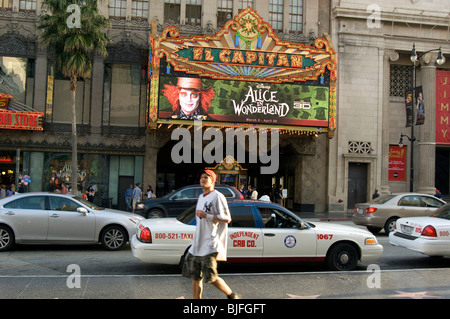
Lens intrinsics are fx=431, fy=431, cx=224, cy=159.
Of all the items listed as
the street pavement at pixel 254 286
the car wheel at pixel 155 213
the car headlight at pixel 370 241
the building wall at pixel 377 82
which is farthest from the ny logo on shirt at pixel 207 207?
the building wall at pixel 377 82

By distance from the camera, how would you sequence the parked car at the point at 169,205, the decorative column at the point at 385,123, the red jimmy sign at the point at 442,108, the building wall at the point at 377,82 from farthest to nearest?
the red jimmy sign at the point at 442,108 → the decorative column at the point at 385,123 → the building wall at the point at 377,82 → the parked car at the point at 169,205

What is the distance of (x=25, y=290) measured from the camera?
680 cm

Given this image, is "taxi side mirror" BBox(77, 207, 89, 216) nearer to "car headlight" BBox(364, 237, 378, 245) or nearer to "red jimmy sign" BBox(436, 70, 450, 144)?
"car headlight" BBox(364, 237, 378, 245)

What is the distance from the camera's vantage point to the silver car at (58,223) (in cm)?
1077

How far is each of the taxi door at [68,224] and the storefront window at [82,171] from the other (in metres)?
13.7

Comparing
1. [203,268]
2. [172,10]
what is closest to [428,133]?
[172,10]

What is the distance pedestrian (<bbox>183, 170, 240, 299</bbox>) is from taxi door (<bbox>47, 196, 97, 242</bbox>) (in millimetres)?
6190

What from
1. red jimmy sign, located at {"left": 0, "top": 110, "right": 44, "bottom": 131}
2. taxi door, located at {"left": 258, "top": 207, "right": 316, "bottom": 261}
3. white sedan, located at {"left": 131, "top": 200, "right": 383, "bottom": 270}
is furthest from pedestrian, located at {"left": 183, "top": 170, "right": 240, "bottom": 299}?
red jimmy sign, located at {"left": 0, "top": 110, "right": 44, "bottom": 131}

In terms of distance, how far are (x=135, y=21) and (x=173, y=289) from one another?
2155cm

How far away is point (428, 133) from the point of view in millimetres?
28188

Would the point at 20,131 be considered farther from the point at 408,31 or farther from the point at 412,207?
the point at 408,31

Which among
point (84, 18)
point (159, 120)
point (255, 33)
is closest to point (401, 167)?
point (255, 33)

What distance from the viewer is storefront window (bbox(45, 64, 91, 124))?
24.5 metres

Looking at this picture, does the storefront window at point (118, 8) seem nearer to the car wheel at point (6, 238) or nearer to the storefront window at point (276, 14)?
the storefront window at point (276, 14)
